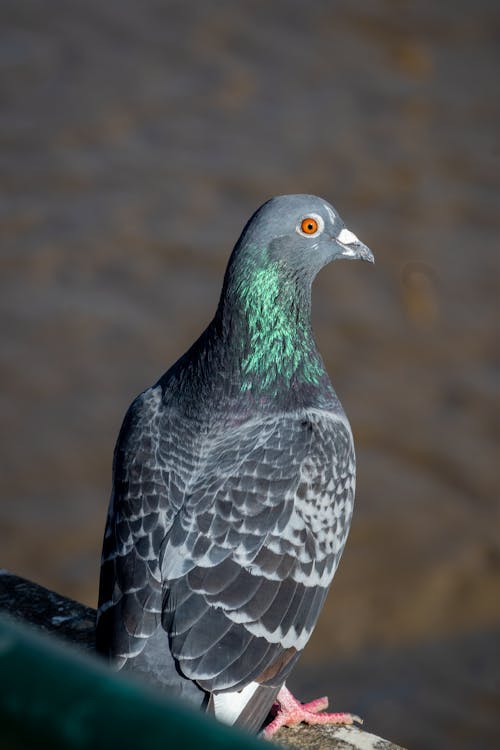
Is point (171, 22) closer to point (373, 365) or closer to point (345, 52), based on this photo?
point (345, 52)

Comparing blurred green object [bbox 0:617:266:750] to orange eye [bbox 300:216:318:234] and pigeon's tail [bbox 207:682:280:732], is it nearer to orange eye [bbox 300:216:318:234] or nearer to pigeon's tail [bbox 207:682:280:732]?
pigeon's tail [bbox 207:682:280:732]

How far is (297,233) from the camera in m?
4.29

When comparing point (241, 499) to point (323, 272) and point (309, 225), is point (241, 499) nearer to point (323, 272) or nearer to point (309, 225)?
point (309, 225)

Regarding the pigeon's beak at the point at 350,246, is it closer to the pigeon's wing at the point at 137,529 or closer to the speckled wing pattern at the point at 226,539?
the speckled wing pattern at the point at 226,539

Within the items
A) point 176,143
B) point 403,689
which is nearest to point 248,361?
point 403,689

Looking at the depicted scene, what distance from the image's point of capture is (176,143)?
12570 millimetres

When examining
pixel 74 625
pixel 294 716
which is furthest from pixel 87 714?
pixel 74 625

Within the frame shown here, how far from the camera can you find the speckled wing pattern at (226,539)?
3393 millimetres

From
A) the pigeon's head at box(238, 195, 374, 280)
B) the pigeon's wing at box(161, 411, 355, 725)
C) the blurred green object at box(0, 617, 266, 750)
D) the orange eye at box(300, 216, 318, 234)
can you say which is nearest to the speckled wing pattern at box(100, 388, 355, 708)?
the pigeon's wing at box(161, 411, 355, 725)

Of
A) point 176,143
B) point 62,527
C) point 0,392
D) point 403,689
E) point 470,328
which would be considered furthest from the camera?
point 176,143

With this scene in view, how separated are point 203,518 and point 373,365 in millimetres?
6951

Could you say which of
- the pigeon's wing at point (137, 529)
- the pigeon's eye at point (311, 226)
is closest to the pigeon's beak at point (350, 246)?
the pigeon's eye at point (311, 226)

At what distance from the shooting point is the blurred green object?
0.99 m

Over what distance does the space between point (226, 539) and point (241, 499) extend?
170 millimetres
